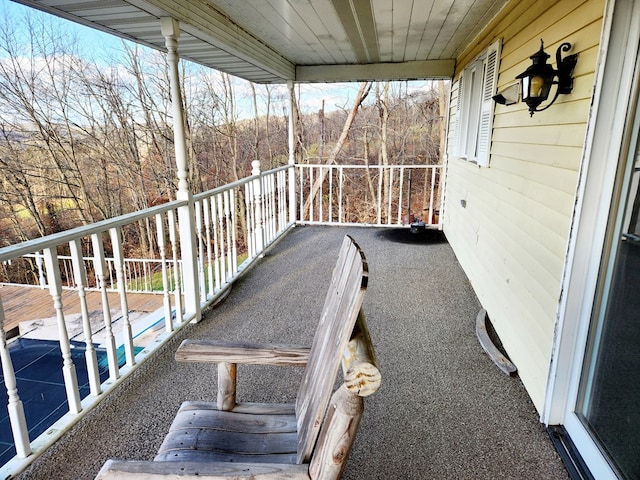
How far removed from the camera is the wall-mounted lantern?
1.88 metres

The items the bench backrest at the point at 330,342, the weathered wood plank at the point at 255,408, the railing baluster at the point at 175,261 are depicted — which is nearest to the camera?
the bench backrest at the point at 330,342

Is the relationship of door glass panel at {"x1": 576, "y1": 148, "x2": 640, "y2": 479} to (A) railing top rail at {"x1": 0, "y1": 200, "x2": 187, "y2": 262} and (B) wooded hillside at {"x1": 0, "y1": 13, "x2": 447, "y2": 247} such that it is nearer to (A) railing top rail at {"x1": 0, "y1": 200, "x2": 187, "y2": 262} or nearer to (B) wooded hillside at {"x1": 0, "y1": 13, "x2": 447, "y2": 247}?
(A) railing top rail at {"x1": 0, "y1": 200, "x2": 187, "y2": 262}

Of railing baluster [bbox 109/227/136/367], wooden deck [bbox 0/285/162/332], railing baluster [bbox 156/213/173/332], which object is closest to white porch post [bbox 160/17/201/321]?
railing baluster [bbox 156/213/173/332]

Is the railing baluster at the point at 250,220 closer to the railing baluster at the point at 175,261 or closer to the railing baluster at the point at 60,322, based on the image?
the railing baluster at the point at 175,261

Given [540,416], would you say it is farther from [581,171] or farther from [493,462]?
[581,171]

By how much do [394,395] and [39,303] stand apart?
23.9 ft

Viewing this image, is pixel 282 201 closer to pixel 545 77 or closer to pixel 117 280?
pixel 117 280

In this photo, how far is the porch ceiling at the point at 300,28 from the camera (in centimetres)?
268

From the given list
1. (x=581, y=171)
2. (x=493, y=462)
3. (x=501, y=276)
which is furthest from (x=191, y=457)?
(x=501, y=276)

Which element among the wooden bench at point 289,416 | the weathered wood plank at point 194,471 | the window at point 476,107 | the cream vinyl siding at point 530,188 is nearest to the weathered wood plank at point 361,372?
the wooden bench at point 289,416

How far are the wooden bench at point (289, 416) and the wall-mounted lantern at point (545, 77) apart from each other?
4.61 feet

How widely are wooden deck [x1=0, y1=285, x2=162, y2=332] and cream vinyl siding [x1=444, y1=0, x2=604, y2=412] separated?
6003 mm

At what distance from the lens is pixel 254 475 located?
0.93 metres

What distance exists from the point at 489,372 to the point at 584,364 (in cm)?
73
